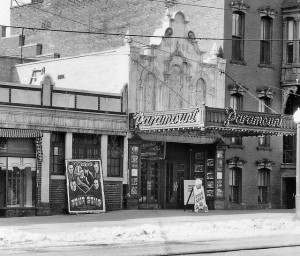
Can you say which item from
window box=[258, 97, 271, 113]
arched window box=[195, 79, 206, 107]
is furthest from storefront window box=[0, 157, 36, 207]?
window box=[258, 97, 271, 113]

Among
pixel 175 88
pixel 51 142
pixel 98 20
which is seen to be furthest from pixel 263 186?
pixel 51 142

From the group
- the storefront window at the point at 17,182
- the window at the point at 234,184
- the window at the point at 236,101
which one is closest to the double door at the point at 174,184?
the window at the point at 234,184

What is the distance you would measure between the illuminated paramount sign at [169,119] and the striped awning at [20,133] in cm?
486

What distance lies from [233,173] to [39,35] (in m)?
15.3

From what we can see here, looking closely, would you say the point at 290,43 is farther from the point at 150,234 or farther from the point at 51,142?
the point at 150,234

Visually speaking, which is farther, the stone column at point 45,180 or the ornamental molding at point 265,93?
the ornamental molding at point 265,93

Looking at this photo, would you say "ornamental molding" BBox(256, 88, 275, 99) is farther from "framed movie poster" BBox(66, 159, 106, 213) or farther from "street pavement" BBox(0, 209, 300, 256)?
"framed movie poster" BBox(66, 159, 106, 213)

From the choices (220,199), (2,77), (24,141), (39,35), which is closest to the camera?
(24,141)

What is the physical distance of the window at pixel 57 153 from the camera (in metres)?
34.8

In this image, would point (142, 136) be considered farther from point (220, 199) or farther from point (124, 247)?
point (124, 247)

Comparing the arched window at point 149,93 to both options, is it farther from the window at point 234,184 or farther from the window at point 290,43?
the window at point 290,43

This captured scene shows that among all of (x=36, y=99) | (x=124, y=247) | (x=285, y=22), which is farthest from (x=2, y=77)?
(x=124, y=247)

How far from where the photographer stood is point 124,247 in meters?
22.1

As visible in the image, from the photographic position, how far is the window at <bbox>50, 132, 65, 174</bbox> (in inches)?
1372
